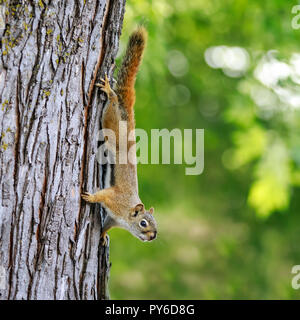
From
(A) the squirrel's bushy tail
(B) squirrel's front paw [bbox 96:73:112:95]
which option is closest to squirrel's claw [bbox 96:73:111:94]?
(B) squirrel's front paw [bbox 96:73:112:95]

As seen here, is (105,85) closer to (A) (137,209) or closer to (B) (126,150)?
(B) (126,150)

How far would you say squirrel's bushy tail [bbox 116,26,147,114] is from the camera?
10.9 feet

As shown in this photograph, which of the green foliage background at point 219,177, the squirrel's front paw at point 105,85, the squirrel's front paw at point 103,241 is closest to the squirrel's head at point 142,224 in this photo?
the squirrel's front paw at point 103,241

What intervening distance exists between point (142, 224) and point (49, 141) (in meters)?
1.16

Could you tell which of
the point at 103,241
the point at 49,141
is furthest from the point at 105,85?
the point at 103,241

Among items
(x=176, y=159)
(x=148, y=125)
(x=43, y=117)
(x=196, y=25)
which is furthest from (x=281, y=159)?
(x=43, y=117)

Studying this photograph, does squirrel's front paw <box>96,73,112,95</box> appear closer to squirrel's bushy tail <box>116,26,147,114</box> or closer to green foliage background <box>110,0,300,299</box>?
squirrel's bushy tail <box>116,26,147,114</box>

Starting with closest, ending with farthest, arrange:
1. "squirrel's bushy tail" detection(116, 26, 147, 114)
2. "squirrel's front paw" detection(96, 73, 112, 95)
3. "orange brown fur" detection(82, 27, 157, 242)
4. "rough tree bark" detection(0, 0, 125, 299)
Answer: "rough tree bark" detection(0, 0, 125, 299) < "squirrel's front paw" detection(96, 73, 112, 95) < "orange brown fur" detection(82, 27, 157, 242) < "squirrel's bushy tail" detection(116, 26, 147, 114)

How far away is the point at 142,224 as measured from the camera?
3.56 m

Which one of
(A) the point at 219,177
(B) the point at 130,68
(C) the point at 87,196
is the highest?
(A) the point at 219,177

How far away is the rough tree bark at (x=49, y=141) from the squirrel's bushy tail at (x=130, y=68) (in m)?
0.40

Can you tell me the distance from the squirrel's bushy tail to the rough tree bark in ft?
1.30

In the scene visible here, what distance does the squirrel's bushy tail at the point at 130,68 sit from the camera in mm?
3309

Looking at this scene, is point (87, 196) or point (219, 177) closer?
point (87, 196)
